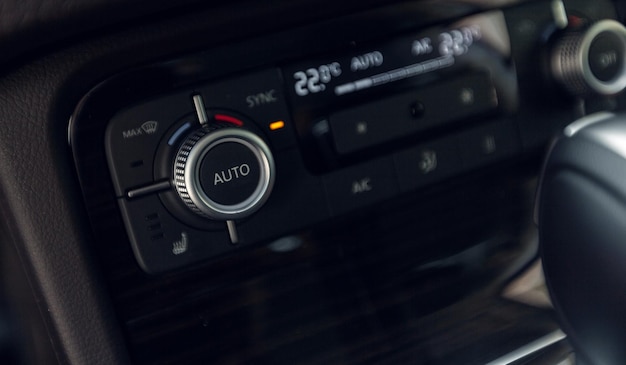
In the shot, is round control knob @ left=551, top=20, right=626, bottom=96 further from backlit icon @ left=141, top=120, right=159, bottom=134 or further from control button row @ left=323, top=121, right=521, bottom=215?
backlit icon @ left=141, top=120, right=159, bottom=134

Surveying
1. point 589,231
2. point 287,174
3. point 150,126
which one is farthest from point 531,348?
point 150,126

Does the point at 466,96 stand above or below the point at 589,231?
above

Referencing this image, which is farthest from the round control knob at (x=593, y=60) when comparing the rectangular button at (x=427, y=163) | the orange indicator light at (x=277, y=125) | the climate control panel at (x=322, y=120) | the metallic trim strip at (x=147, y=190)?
the metallic trim strip at (x=147, y=190)

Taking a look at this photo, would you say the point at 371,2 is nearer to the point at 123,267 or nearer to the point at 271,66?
the point at 271,66

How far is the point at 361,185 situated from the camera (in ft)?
2.10

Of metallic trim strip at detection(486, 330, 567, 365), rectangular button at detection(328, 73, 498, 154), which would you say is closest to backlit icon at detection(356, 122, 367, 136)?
rectangular button at detection(328, 73, 498, 154)

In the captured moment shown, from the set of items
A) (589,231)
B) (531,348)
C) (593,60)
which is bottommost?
(531,348)

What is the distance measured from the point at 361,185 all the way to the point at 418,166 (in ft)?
0.18

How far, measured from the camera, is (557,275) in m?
0.66

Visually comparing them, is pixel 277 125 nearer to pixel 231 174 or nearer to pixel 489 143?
pixel 231 174

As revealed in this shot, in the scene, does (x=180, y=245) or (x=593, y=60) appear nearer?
(x=180, y=245)

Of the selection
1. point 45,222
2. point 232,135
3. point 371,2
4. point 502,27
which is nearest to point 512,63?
point 502,27

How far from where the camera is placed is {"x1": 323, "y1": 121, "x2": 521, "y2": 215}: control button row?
64cm

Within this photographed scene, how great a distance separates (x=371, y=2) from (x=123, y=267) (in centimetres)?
28
